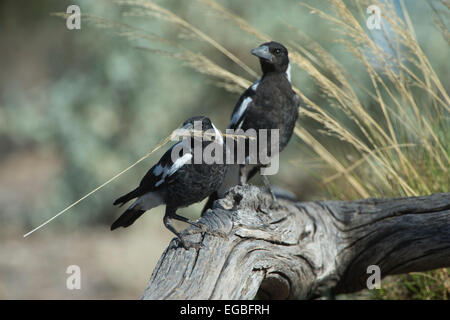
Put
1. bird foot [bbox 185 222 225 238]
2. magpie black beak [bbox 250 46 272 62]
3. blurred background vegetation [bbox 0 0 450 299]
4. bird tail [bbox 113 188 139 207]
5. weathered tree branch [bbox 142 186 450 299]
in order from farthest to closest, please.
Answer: blurred background vegetation [bbox 0 0 450 299] → magpie black beak [bbox 250 46 272 62] → bird tail [bbox 113 188 139 207] → bird foot [bbox 185 222 225 238] → weathered tree branch [bbox 142 186 450 299]

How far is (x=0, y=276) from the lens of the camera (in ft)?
18.6

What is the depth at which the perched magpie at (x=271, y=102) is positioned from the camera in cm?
305

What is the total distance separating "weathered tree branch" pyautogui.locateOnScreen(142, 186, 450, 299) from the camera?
2.07 metres

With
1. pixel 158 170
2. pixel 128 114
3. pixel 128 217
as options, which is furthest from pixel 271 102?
pixel 128 114

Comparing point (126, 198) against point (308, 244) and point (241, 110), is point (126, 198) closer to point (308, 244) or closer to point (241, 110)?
point (308, 244)

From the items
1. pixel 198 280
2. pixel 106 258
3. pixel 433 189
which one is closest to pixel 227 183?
Result: pixel 433 189

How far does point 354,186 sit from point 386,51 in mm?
775

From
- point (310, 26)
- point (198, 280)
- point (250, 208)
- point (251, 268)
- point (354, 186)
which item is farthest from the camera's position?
point (310, 26)

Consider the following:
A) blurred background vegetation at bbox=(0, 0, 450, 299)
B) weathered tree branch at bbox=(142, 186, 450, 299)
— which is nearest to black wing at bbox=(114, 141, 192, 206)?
weathered tree branch at bbox=(142, 186, 450, 299)

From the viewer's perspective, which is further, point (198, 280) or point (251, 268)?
point (251, 268)

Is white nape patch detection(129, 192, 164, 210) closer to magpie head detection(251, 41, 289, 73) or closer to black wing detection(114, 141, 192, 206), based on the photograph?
black wing detection(114, 141, 192, 206)

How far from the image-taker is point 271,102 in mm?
3064

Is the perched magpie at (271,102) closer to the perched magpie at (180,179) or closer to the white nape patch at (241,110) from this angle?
the white nape patch at (241,110)
